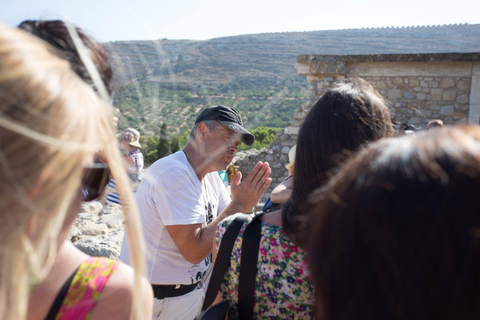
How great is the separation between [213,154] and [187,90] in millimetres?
21837

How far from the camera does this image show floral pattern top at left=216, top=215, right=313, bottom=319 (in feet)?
4.10

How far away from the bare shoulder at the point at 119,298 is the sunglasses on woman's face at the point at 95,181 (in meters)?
0.20

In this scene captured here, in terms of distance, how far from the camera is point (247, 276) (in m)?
1.27

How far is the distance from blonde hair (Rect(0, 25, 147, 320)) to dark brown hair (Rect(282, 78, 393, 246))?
2.55 ft

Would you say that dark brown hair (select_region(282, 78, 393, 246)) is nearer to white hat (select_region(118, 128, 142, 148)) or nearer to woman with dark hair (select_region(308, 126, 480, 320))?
woman with dark hair (select_region(308, 126, 480, 320))

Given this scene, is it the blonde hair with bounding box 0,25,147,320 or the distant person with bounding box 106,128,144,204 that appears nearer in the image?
the blonde hair with bounding box 0,25,147,320

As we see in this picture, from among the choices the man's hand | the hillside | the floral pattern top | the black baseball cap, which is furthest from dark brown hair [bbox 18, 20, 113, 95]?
the hillside

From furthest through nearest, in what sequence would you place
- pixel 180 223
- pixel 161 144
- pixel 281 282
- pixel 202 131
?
pixel 161 144
pixel 202 131
pixel 180 223
pixel 281 282

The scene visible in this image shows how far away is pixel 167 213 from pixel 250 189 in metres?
0.47

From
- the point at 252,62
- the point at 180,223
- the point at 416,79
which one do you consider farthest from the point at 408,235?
the point at 252,62

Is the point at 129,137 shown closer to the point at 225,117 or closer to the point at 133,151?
the point at 133,151

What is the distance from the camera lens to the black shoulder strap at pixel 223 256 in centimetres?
132

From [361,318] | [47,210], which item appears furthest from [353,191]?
[47,210]

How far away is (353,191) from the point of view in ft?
2.19
